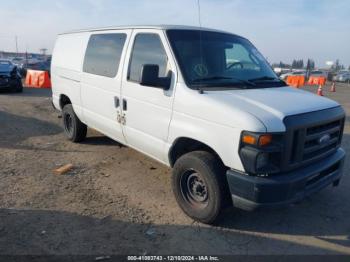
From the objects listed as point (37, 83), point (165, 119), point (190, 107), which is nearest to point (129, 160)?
point (165, 119)

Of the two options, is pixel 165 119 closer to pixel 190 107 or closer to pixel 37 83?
pixel 190 107

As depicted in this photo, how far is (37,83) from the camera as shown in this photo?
59.3ft

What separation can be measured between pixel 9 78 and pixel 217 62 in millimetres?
12542

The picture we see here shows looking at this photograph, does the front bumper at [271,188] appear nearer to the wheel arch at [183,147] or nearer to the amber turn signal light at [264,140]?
the amber turn signal light at [264,140]

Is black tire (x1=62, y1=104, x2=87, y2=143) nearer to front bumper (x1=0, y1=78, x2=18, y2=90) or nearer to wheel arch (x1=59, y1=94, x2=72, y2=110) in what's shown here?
wheel arch (x1=59, y1=94, x2=72, y2=110)

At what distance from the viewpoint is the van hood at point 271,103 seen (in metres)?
3.28

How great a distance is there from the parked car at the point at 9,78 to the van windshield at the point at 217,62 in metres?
12.2

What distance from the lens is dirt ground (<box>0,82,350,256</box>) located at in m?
3.49

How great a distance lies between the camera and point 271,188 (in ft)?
10.7

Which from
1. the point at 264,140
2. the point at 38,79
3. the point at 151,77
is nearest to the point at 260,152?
the point at 264,140

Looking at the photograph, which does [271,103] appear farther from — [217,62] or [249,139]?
[217,62]

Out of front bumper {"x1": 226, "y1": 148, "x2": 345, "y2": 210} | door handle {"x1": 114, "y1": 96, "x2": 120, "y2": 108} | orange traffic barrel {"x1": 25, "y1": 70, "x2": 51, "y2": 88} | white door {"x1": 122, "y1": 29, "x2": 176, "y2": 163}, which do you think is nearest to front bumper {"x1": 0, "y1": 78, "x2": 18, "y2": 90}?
orange traffic barrel {"x1": 25, "y1": 70, "x2": 51, "y2": 88}

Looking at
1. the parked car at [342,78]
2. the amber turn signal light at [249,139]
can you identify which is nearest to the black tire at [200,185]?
the amber turn signal light at [249,139]

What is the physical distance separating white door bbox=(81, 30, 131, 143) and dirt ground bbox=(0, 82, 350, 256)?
2.62 feet
